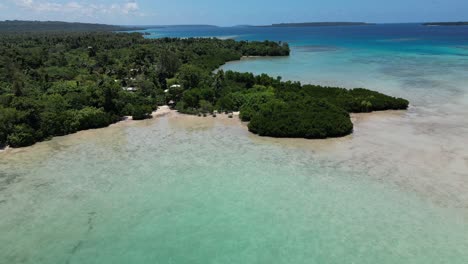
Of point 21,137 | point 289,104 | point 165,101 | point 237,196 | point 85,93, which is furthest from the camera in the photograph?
point 165,101

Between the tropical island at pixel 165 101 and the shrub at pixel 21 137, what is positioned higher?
the tropical island at pixel 165 101

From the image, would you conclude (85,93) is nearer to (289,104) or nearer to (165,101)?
(165,101)

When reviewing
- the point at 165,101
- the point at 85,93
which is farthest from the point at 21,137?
the point at 165,101

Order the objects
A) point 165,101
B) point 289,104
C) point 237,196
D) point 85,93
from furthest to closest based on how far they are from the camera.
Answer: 1. point 165,101
2. point 85,93
3. point 289,104
4. point 237,196

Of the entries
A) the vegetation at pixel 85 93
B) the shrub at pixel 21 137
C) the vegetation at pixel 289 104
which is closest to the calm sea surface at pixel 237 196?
the shrub at pixel 21 137

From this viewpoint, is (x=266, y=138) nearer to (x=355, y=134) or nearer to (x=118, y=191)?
(x=355, y=134)

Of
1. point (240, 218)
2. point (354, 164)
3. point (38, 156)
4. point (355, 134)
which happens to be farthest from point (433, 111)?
point (38, 156)

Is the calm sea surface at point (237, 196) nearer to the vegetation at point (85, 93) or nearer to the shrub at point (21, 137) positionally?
the shrub at point (21, 137)

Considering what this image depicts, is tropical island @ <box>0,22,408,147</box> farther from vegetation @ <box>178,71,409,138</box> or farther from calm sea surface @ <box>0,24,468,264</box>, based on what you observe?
calm sea surface @ <box>0,24,468,264</box>
